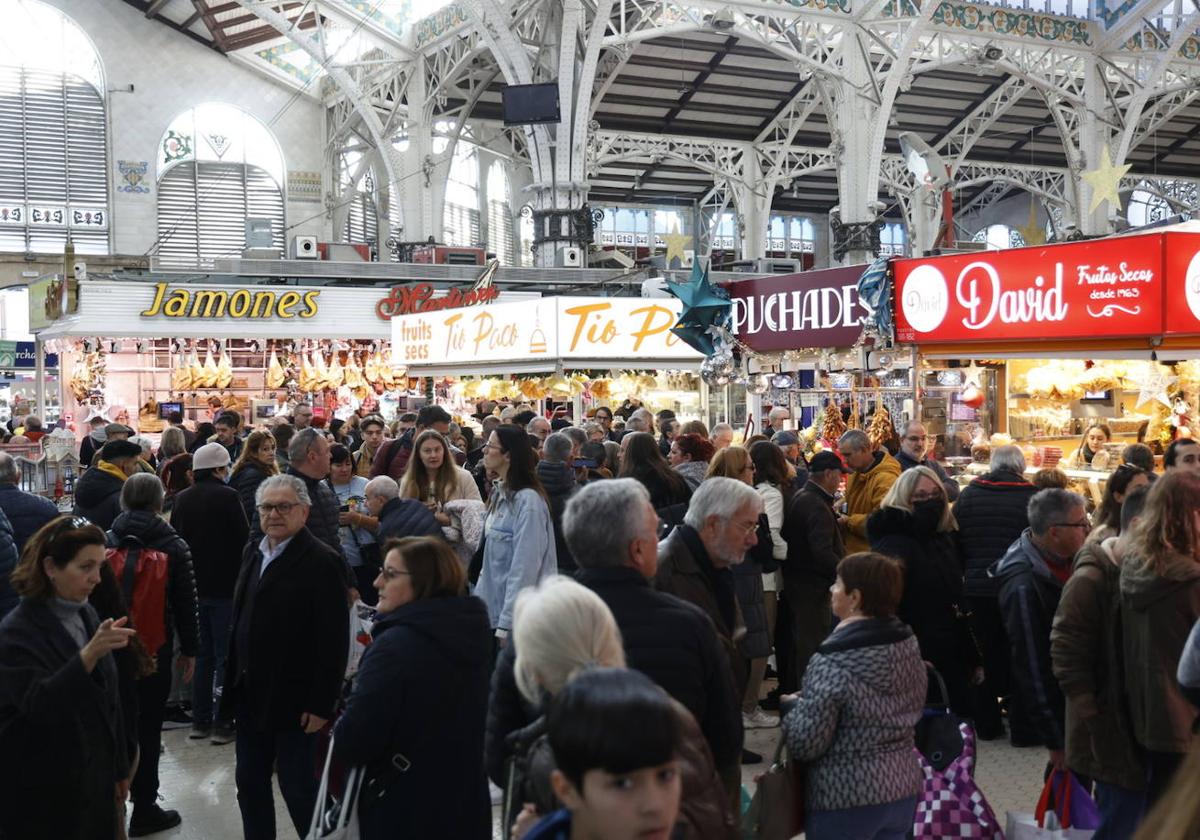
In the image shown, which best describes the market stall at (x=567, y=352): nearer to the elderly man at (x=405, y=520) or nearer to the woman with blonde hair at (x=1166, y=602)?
the elderly man at (x=405, y=520)

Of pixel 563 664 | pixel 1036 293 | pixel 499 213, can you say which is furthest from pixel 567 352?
pixel 499 213

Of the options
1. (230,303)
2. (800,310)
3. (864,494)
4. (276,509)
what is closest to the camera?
(276,509)

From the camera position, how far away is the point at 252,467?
253 inches

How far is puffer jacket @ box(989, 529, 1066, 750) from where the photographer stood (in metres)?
4.09

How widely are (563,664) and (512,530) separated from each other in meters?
2.61

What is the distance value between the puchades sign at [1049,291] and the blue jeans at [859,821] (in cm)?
510

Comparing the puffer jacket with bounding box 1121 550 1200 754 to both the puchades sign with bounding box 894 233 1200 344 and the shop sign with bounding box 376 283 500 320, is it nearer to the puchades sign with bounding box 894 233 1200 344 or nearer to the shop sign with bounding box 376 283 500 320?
the puchades sign with bounding box 894 233 1200 344

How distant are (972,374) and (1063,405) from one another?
858mm

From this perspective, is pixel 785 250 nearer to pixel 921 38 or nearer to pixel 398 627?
pixel 921 38

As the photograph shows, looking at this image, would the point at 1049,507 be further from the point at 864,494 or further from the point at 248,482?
the point at 248,482

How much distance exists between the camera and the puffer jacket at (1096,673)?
336 cm

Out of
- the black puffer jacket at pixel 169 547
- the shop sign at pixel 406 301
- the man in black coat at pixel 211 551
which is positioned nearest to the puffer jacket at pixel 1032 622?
the black puffer jacket at pixel 169 547

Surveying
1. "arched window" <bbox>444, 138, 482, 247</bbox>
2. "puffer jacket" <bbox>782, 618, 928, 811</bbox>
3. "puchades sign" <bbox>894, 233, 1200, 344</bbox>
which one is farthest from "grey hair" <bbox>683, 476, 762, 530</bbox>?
"arched window" <bbox>444, 138, 482, 247</bbox>

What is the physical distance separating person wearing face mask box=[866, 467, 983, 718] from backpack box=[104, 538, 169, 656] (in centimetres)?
300
